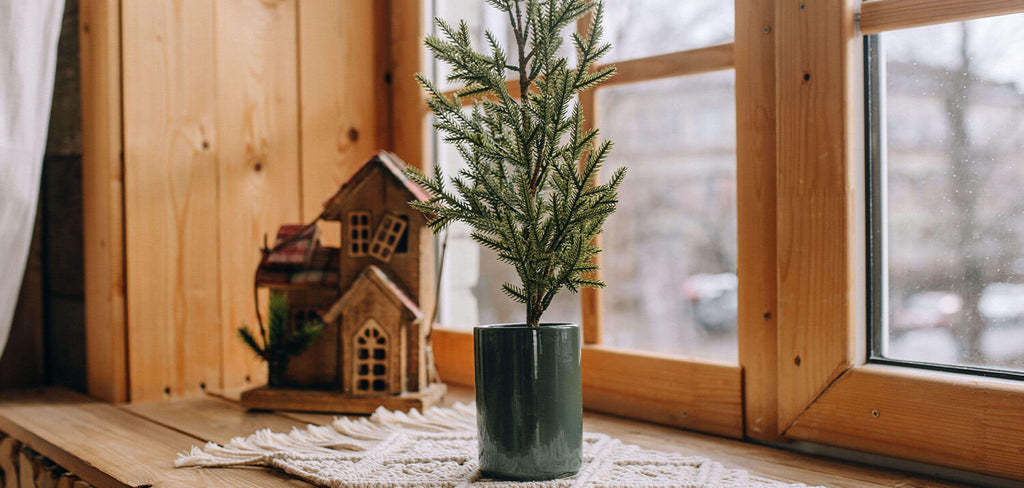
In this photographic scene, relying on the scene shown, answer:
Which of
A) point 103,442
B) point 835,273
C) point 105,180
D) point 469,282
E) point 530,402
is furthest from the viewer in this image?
point 469,282

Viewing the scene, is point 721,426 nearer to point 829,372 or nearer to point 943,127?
point 829,372

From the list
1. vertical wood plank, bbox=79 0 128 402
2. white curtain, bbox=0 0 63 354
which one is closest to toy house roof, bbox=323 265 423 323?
vertical wood plank, bbox=79 0 128 402

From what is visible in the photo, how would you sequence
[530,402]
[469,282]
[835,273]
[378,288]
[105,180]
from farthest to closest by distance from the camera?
[469,282]
[105,180]
[378,288]
[835,273]
[530,402]

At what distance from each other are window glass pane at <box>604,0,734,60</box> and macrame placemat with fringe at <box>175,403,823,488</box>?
573 millimetres

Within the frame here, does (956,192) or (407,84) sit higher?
(407,84)

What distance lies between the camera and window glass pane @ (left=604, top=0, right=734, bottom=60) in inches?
41.2

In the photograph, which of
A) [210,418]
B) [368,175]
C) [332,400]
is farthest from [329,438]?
[368,175]

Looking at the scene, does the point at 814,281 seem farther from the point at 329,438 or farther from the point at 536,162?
the point at 329,438

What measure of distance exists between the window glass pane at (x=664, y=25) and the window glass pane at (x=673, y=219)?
0.05 metres

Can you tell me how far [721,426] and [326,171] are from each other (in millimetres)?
881

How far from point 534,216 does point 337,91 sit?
2.81 feet

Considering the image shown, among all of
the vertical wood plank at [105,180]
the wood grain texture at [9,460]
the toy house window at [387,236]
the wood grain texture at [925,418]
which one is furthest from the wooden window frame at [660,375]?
the wood grain texture at [9,460]

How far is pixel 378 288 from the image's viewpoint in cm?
111

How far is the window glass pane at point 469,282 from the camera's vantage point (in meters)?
1.40
